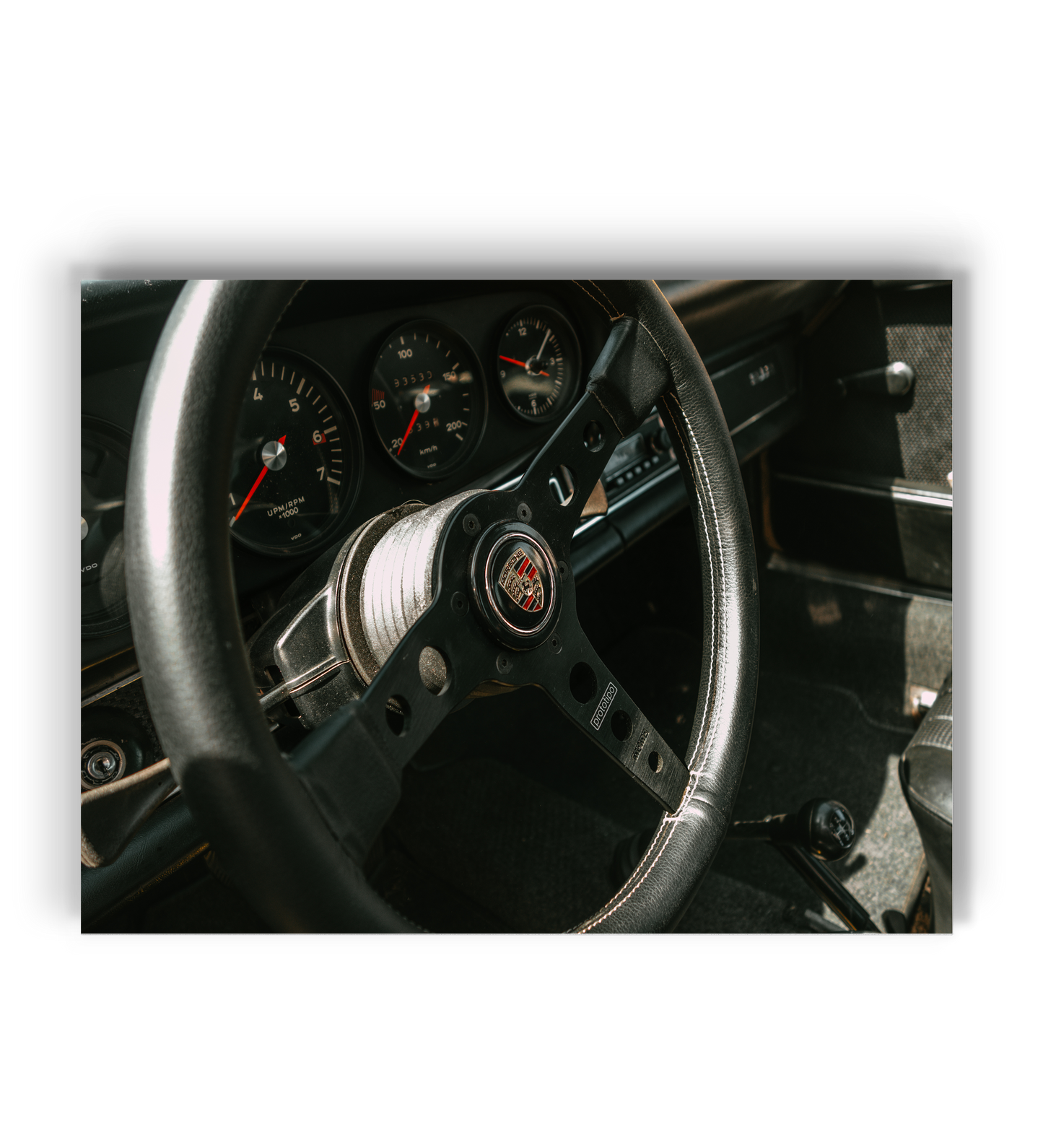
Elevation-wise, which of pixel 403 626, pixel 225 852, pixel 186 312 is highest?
pixel 186 312

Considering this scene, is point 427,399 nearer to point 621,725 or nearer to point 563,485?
point 563,485

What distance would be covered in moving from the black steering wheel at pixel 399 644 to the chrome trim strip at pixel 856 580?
1.16 metres

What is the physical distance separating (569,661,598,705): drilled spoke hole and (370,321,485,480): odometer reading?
462 millimetres

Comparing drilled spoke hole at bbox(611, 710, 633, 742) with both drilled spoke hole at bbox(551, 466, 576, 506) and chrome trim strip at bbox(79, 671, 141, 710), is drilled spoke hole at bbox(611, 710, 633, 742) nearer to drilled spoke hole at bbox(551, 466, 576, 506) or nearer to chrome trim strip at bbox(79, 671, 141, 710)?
drilled spoke hole at bbox(551, 466, 576, 506)

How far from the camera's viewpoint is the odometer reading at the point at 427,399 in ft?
4.17

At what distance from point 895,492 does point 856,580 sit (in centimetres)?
22

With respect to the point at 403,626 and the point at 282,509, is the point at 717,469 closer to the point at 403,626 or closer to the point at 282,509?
the point at 403,626

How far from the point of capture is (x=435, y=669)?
79 centimetres

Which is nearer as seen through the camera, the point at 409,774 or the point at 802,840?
the point at 802,840

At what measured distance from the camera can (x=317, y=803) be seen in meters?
0.63

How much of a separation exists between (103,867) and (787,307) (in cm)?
160

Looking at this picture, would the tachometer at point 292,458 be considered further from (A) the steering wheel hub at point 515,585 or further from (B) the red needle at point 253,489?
(A) the steering wheel hub at point 515,585

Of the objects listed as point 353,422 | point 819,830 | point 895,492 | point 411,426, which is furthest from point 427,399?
point 895,492

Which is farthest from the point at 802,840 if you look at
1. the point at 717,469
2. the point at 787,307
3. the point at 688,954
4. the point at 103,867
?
the point at 787,307
